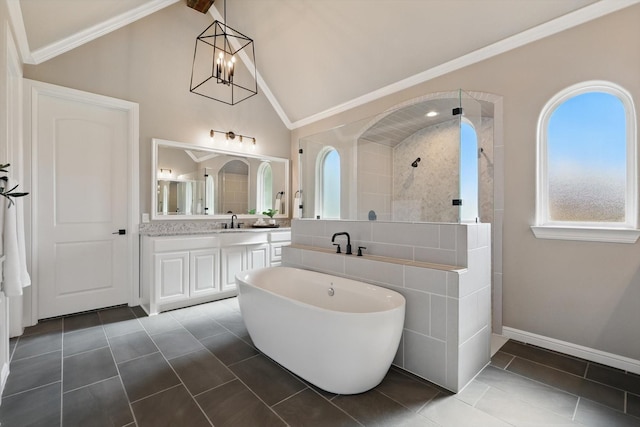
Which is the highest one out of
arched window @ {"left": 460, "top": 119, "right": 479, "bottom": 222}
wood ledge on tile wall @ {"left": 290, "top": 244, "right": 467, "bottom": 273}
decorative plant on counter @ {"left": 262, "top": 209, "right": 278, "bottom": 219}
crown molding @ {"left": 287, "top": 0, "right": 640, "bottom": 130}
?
crown molding @ {"left": 287, "top": 0, "right": 640, "bottom": 130}

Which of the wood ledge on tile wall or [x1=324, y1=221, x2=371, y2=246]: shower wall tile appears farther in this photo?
[x1=324, y1=221, x2=371, y2=246]: shower wall tile

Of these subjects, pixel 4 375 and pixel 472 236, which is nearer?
pixel 4 375

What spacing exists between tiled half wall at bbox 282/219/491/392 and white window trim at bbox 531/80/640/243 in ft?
2.31

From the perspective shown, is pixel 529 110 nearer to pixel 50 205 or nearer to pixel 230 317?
pixel 230 317

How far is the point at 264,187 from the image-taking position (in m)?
4.63

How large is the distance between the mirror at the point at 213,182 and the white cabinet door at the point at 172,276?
638 millimetres

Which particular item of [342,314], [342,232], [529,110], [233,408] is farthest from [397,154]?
[233,408]

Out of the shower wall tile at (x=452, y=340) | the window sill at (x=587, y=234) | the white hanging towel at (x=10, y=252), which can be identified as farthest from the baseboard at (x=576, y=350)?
the white hanging towel at (x=10, y=252)

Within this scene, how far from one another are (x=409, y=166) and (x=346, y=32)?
1846mm

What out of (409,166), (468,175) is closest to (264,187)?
(409,166)

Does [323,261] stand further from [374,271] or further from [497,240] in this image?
[497,240]

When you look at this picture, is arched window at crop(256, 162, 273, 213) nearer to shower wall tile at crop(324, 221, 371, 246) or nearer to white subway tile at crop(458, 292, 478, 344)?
shower wall tile at crop(324, 221, 371, 246)

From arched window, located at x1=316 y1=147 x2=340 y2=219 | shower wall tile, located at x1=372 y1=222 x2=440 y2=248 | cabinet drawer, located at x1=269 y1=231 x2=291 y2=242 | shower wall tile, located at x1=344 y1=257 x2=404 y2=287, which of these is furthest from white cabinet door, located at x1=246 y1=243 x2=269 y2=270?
shower wall tile, located at x1=372 y1=222 x2=440 y2=248

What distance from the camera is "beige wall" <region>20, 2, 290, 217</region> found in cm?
306
